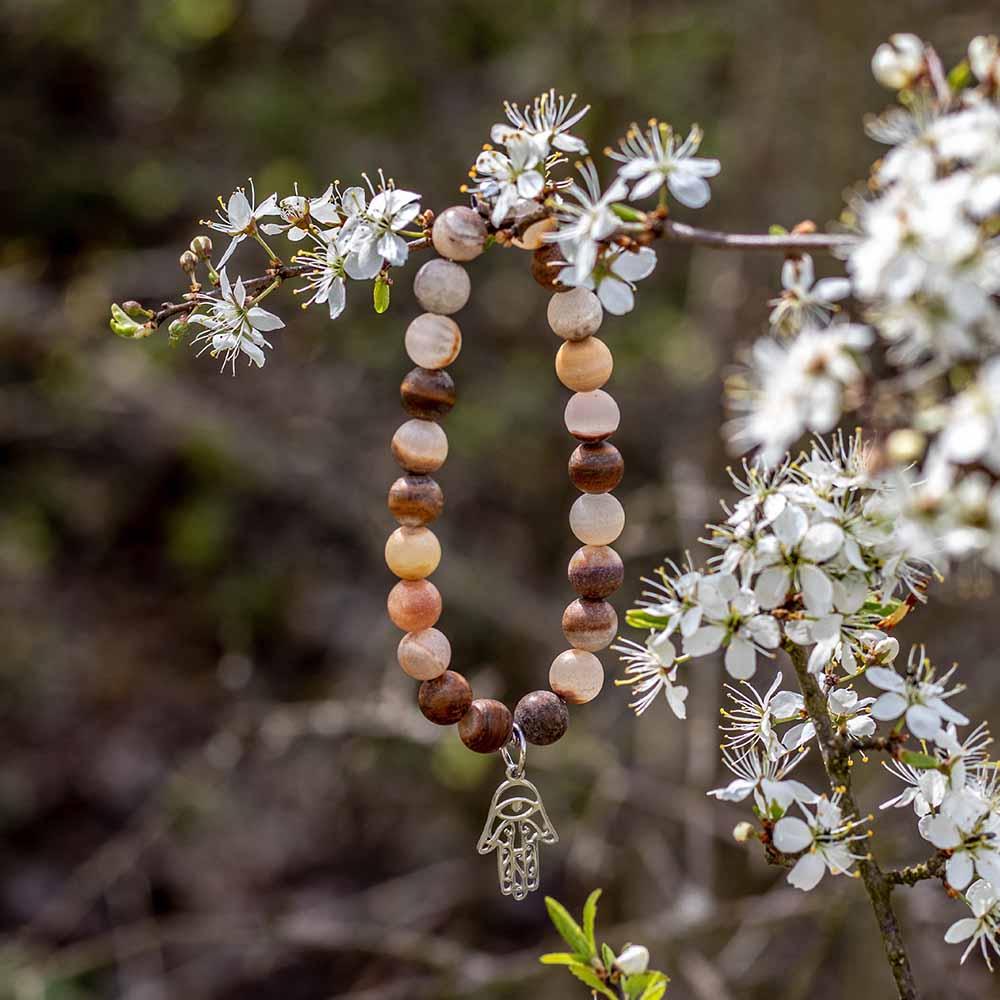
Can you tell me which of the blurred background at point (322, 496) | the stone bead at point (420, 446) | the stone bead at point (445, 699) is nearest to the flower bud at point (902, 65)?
the stone bead at point (420, 446)

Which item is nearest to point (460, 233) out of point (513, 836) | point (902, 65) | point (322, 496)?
point (902, 65)

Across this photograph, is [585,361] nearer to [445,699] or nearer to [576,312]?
[576,312]

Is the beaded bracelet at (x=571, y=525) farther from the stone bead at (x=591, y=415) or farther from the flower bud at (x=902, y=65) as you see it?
the flower bud at (x=902, y=65)

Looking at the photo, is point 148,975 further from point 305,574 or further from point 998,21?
point 998,21

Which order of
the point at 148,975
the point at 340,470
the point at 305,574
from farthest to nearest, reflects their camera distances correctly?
the point at 305,574 → the point at 340,470 → the point at 148,975

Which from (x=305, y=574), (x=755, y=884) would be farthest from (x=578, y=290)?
(x=305, y=574)
